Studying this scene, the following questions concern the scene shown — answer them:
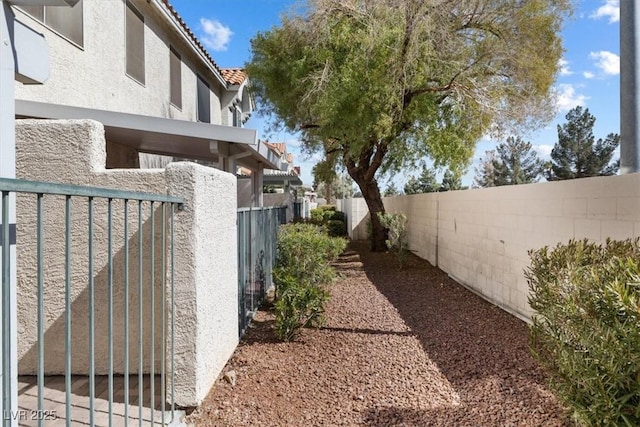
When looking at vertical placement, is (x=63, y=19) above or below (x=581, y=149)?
below

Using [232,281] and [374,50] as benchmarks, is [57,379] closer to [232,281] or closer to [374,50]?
[232,281]

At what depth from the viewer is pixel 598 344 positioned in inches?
93.5

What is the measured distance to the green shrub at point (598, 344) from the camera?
2.29 metres

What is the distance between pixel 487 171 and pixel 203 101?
3806 centimetres

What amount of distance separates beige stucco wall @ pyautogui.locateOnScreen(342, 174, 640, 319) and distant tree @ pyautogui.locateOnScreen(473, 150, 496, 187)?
114ft

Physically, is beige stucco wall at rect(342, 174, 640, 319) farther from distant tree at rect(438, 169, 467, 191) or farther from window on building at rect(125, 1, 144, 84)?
window on building at rect(125, 1, 144, 84)

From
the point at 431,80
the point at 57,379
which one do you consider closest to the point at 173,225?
the point at 57,379

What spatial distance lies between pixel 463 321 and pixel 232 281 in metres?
3.81

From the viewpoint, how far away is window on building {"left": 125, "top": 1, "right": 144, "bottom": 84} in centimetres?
904

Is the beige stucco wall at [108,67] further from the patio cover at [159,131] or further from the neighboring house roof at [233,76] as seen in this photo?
the neighboring house roof at [233,76]

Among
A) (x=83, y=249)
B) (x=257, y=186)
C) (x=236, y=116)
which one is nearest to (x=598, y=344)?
(x=83, y=249)

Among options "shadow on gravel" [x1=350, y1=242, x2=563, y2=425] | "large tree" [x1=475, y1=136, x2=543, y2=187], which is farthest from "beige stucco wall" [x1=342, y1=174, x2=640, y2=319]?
"large tree" [x1=475, y1=136, x2=543, y2=187]

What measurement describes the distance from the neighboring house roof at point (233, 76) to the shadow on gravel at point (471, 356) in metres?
10.3

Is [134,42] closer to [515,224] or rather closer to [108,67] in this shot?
[108,67]
